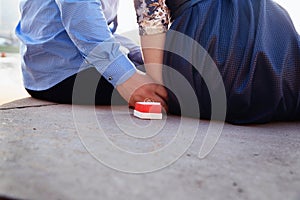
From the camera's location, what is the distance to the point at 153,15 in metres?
0.85

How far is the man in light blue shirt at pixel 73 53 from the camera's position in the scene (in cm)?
87

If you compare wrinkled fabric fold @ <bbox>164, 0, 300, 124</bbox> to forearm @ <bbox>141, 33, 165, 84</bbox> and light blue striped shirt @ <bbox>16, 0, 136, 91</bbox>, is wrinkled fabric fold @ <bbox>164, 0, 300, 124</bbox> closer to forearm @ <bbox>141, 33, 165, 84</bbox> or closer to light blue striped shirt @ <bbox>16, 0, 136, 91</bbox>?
forearm @ <bbox>141, 33, 165, 84</bbox>

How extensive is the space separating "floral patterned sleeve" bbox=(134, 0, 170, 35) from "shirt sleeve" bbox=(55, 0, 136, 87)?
0.09 meters

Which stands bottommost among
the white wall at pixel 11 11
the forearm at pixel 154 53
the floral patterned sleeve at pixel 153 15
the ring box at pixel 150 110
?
the white wall at pixel 11 11

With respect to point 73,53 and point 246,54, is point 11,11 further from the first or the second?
point 246,54

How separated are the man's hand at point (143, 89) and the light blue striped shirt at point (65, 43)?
0.06 feet

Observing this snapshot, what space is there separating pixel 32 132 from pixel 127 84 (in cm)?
31

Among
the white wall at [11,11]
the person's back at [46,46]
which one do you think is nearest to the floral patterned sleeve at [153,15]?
the person's back at [46,46]

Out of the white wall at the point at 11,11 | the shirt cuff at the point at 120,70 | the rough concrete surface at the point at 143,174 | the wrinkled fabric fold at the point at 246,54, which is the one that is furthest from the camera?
the white wall at the point at 11,11

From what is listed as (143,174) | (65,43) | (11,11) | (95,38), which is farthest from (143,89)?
(11,11)

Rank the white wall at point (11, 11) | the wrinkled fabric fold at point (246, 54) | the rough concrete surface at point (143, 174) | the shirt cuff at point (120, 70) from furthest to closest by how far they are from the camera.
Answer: the white wall at point (11, 11), the shirt cuff at point (120, 70), the wrinkled fabric fold at point (246, 54), the rough concrete surface at point (143, 174)

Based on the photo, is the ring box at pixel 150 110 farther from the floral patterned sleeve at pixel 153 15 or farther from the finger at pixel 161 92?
the floral patterned sleeve at pixel 153 15

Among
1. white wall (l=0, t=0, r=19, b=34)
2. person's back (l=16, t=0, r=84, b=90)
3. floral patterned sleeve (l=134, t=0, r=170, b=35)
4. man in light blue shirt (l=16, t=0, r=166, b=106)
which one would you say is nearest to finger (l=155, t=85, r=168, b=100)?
man in light blue shirt (l=16, t=0, r=166, b=106)

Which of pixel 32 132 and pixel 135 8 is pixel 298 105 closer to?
pixel 135 8
